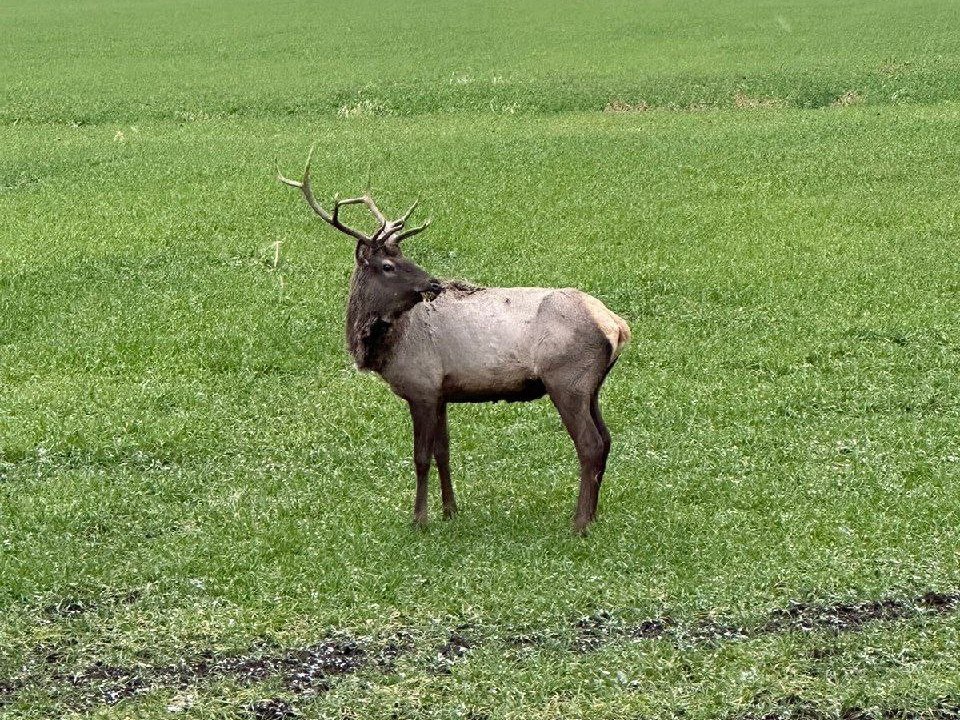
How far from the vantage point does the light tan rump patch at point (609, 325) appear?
35.5 ft

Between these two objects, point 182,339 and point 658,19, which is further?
point 658,19

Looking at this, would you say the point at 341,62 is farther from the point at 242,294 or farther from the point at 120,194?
the point at 242,294

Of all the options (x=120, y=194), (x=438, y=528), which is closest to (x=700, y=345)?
(x=438, y=528)

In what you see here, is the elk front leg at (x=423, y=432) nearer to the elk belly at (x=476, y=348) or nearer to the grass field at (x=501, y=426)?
the elk belly at (x=476, y=348)

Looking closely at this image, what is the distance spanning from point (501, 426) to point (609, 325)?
367 cm

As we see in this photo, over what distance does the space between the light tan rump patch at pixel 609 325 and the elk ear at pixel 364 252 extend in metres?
1.54

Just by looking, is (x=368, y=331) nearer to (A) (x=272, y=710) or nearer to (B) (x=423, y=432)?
(B) (x=423, y=432)

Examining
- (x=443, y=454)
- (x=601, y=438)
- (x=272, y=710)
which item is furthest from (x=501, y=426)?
(x=272, y=710)

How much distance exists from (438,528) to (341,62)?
104 feet

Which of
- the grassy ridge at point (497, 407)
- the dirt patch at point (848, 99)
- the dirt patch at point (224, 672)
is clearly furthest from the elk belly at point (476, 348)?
the dirt patch at point (848, 99)

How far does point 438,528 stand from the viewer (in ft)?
37.8

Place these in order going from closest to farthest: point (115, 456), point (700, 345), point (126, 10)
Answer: point (115, 456)
point (700, 345)
point (126, 10)

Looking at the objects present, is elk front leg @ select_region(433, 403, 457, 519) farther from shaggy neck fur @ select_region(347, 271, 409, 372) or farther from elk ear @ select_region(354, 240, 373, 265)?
elk ear @ select_region(354, 240, 373, 265)

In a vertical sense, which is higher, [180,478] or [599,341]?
[599,341]
